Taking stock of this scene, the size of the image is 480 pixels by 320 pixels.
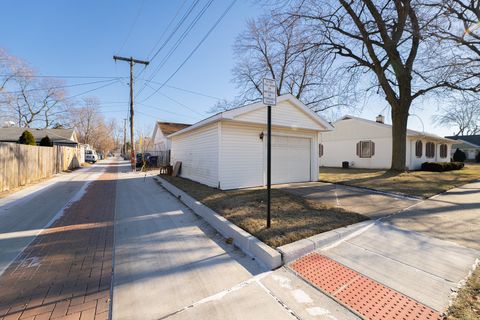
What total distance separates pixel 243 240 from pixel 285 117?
22.0 feet

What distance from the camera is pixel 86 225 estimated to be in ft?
16.4

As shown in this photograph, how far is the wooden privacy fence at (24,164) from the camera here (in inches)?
340

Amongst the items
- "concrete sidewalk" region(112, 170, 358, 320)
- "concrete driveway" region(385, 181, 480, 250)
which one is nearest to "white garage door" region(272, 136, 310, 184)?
"concrete driveway" region(385, 181, 480, 250)

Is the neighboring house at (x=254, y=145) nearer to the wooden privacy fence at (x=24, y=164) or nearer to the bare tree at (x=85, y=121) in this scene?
the wooden privacy fence at (x=24, y=164)

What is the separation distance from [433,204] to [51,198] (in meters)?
11.9

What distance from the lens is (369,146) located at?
19.2 m

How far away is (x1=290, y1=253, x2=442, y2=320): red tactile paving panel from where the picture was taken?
2.20m

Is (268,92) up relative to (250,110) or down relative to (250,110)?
down

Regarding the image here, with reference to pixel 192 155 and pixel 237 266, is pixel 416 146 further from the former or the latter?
pixel 237 266

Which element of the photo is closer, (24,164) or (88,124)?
(24,164)

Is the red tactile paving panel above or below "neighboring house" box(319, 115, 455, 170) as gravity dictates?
below

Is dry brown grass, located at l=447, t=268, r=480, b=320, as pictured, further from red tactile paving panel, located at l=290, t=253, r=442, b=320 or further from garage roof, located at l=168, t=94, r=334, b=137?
garage roof, located at l=168, t=94, r=334, b=137

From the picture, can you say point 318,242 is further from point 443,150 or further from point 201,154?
point 443,150

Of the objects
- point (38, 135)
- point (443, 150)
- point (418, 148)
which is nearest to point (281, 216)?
point (418, 148)
